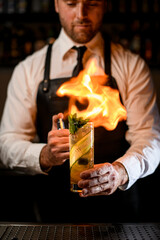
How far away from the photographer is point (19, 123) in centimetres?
198

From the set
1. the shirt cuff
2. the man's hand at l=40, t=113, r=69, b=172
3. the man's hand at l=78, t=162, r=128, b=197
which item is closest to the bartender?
the shirt cuff

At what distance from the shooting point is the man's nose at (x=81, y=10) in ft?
6.16

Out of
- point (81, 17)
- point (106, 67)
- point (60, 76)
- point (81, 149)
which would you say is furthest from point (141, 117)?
point (81, 149)

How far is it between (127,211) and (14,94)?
0.98 meters

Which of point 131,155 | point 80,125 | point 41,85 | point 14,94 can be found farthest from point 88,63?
point 80,125

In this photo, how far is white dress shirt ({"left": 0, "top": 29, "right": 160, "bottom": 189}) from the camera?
1822 millimetres

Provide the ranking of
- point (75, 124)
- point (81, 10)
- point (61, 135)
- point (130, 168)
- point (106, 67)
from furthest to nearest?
point (106, 67)
point (81, 10)
point (130, 168)
point (61, 135)
point (75, 124)

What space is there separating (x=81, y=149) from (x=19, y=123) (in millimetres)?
850

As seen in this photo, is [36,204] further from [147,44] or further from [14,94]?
[147,44]

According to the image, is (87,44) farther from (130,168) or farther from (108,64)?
(130,168)

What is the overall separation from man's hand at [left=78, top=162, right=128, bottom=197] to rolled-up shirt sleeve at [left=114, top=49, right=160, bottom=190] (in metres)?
0.30

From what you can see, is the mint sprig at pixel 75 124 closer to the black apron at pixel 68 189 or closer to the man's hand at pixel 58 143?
the man's hand at pixel 58 143

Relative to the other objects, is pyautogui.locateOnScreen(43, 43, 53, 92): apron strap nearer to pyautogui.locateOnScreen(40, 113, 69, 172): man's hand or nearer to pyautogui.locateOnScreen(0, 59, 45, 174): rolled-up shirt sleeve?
pyautogui.locateOnScreen(0, 59, 45, 174): rolled-up shirt sleeve

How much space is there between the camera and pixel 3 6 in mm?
3010
